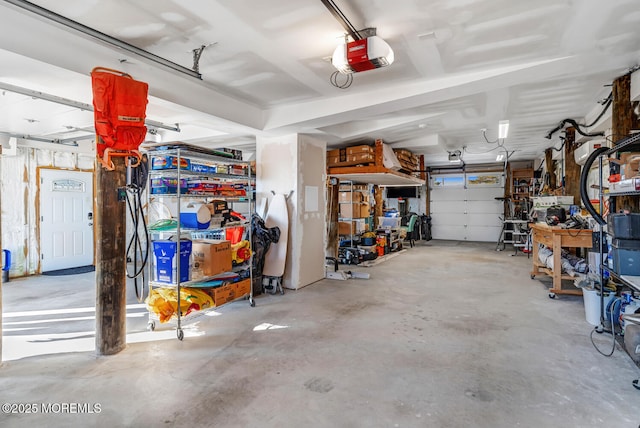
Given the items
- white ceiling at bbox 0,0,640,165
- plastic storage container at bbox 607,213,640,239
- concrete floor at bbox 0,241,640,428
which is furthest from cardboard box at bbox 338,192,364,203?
plastic storage container at bbox 607,213,640,239

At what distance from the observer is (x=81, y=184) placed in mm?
7176

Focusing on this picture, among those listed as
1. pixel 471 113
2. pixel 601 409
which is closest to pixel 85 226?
pixel 471 113

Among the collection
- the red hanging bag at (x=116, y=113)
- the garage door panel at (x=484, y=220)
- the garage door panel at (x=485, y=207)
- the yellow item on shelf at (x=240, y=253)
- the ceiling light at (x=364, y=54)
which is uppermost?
the ceiling light at (x=364, y=54)

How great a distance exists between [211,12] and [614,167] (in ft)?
13.2

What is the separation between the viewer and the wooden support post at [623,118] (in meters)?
3.63

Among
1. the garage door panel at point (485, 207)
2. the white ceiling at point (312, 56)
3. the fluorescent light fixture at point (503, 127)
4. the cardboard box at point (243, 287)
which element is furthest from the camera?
the garage door panel at point (485, 207)

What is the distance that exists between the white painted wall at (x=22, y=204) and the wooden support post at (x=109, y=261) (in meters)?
4.83

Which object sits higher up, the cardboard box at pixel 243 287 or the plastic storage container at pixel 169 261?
the plastic storage container at pixel 169 261

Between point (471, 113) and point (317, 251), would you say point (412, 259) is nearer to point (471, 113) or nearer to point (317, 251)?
point (317, 251)

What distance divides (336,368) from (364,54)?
249cm

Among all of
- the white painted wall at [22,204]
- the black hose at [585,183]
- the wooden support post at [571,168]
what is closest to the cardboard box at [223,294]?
the black hose at [585,183]

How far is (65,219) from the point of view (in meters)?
6.88

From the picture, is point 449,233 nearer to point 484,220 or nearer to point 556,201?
point 484,220

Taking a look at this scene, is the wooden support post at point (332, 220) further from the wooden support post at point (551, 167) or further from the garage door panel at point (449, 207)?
the garage door panel at point (449, 207)
